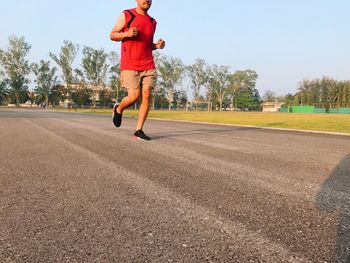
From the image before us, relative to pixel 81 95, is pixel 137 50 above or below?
below

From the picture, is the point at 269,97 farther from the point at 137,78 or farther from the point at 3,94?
the point at 137,78

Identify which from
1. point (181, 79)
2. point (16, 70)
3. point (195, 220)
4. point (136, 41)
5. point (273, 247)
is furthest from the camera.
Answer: point (181, 79)

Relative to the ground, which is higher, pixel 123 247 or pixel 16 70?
pixel 16 70

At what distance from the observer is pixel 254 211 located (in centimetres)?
214

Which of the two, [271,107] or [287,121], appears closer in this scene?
[287,121]

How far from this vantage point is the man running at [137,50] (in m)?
6.15

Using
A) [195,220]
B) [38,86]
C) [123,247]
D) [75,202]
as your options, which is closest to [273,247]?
[195,220]

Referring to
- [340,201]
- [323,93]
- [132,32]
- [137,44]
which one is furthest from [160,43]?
[323,93]

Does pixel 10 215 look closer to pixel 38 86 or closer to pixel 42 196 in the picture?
pixel 42 196

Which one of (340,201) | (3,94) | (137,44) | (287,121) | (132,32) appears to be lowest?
(287,121)

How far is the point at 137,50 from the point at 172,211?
4583mm

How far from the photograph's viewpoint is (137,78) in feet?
20.7

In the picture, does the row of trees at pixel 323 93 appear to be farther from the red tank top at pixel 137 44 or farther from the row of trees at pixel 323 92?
the red tank top at pixel 137 44

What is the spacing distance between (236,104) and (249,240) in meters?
133
